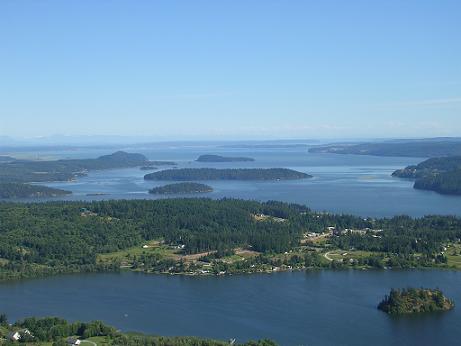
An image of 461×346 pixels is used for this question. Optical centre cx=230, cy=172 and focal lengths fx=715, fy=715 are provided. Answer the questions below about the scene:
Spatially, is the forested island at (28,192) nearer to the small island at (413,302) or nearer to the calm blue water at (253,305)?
the calm blue water at (253,305)

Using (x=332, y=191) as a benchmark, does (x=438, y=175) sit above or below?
above

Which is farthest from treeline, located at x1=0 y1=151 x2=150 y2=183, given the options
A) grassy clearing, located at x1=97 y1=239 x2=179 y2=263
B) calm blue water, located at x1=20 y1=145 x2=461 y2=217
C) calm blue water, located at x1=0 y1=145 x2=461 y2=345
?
calm blue water, located at x1=0 y1=145 x2=461 y2=345

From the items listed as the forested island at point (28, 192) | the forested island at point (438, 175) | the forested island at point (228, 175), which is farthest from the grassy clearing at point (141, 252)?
the forested island at point (228, 175)

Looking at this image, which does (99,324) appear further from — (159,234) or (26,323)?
(159,234)

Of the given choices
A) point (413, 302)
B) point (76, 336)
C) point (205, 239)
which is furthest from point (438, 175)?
point (76, 336)

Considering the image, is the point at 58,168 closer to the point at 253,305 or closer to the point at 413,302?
the point at 253,305

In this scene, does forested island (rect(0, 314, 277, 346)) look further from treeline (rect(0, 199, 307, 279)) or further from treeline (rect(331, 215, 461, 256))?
treeline (rect(331, 215, 461, 256))
